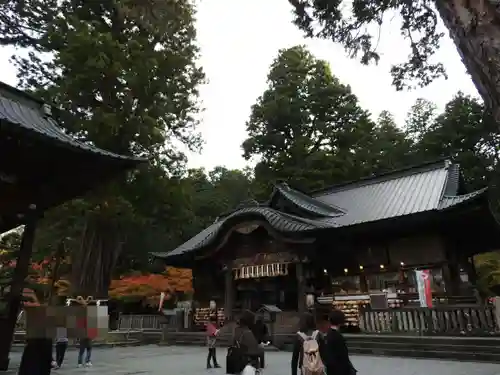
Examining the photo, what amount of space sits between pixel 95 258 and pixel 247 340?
52.1 ft

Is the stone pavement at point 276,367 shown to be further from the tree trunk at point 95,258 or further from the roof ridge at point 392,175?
the roof ridge at point 392,175

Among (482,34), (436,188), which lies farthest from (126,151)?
(482,34)

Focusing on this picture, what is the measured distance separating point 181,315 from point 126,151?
8.44 m

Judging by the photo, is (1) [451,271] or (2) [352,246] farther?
(2) [352,246]

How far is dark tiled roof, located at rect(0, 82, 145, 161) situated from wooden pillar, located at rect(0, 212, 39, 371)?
1.63m


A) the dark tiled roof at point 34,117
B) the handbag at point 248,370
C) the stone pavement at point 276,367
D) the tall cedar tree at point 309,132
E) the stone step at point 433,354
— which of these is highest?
the tall cedar tree at point 309,132

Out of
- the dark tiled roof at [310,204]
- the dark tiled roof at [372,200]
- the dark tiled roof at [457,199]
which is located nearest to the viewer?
the dark tiled roof at [457,199]

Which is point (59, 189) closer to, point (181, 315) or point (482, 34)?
point (482, 34)

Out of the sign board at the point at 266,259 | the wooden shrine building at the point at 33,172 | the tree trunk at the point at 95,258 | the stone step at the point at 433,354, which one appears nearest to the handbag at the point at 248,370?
the wooden shrine building at the point at 33,172

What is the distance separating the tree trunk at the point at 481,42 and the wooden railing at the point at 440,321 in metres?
9.25

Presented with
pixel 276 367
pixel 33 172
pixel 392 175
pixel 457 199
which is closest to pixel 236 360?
pixel 276 367

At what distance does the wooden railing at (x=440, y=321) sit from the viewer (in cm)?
1141

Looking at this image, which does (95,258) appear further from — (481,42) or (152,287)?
(481,42)

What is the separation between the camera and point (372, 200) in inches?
771
